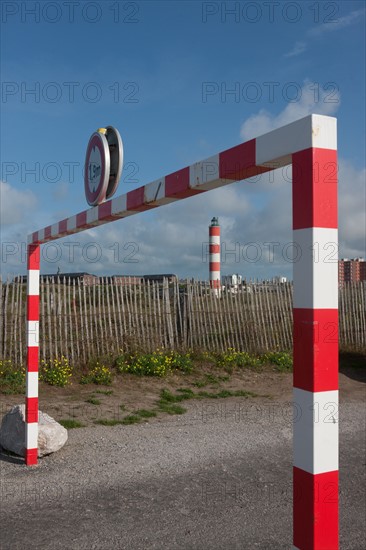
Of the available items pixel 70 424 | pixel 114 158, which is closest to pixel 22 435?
pixel 70 424

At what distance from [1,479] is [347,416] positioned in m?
4.91

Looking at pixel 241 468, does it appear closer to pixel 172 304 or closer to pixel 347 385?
pixel 347 385

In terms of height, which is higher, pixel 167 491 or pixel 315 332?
pixel 315 332

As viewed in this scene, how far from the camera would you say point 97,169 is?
419 centimetres

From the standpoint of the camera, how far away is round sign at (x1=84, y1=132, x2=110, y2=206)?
3953 mm

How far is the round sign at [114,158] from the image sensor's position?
12.8 ft

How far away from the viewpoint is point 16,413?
5.34m

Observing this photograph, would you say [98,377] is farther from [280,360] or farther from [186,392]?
[280,360]

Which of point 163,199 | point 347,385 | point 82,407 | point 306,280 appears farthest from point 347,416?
point 306,280

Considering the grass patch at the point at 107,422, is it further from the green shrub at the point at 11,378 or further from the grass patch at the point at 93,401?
the green shrub at the point at 11,378

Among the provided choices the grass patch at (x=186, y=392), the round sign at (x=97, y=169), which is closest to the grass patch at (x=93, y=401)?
the grass patch at (x=186, y=392)

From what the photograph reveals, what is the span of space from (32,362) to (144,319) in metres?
5.36

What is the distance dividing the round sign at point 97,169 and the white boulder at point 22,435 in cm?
246

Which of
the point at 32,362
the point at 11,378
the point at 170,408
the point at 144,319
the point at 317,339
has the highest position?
the point at 317,339
